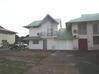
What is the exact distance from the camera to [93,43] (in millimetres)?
21516

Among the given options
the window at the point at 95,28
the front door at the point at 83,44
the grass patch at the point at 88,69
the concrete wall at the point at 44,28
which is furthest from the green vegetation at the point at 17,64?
the window at the point at 95,28

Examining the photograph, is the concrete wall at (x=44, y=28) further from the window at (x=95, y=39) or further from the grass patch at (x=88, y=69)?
the grass patch at (x=88, y=69)

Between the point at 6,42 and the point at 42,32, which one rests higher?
the point at 42,32

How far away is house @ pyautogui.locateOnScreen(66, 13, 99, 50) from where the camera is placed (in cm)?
2116

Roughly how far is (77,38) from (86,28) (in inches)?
105

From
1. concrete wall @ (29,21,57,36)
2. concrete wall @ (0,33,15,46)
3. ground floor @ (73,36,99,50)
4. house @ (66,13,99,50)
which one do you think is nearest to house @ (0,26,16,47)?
concrete wall @ (0,33,15,46)

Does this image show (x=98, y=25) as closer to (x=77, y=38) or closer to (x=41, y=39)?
(x=77, y=38)

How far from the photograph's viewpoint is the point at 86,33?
70.5 feet

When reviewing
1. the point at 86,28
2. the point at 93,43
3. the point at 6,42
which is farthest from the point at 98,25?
the point at 6,42

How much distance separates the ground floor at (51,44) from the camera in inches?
894

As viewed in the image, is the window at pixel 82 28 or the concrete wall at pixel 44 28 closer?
the window at pixel 82 28

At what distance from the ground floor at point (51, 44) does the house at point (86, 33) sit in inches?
58.0

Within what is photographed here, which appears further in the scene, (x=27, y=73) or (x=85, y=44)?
(x=85, y=44)

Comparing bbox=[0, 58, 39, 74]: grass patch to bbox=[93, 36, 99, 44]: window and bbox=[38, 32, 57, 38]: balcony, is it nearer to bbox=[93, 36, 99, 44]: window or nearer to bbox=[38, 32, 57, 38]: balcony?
bbox=[38, 32, 57, 38]: balcony
